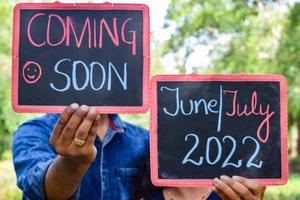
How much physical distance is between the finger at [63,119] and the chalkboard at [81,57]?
0.48 ft

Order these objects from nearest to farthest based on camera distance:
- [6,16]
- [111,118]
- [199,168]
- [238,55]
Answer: [199,168] → [111,118] → [6,16] → [238,55]

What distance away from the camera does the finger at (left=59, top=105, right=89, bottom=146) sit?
1587 millimetres

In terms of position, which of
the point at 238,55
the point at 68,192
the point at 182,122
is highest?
the point at 238,55

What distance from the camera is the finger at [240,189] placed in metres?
1.77

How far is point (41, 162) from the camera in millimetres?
1782

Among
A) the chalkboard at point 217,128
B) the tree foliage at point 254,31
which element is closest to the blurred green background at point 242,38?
the tree foliage at point 254,31

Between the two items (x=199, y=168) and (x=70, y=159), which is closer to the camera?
(x=70, y=159)

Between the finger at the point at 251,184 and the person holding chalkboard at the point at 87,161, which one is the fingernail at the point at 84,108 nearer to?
the person holding chalkboard at the point at 87,161

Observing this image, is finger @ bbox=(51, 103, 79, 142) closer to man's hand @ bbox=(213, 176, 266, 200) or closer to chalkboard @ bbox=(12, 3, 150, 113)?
chalkboard @ bbox=(12, 3, 150, 113)

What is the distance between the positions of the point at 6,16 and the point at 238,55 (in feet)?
15.8

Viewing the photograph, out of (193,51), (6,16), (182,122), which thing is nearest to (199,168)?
(182,122)

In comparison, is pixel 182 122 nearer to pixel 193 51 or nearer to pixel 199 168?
pixel 199 168

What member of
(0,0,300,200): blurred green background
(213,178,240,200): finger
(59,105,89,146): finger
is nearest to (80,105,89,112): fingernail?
(59,105,89,146): finger

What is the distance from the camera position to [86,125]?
62.5 inches
